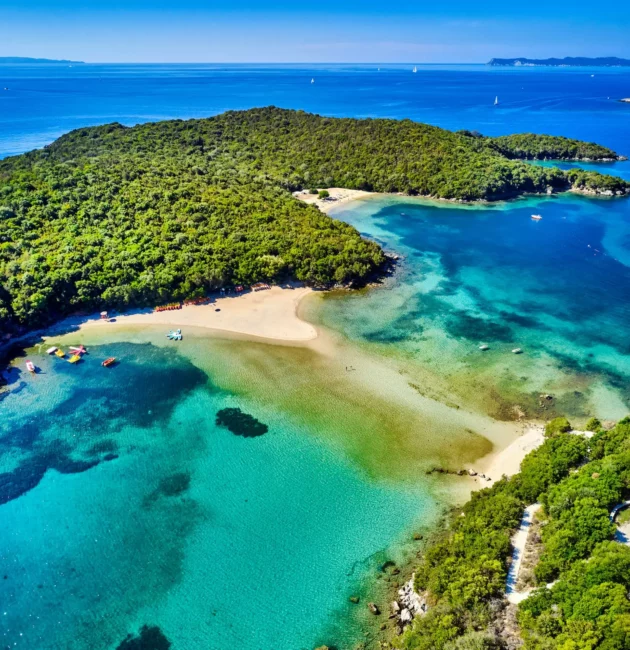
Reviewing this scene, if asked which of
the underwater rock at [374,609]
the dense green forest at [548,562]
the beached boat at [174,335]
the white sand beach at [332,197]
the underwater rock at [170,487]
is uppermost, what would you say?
the white sand beach at [332,197]

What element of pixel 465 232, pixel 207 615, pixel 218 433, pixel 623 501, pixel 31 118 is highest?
pixel 31 118

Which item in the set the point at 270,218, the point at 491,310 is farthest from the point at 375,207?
the point at 491,310

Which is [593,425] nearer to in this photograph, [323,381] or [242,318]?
[323,381]

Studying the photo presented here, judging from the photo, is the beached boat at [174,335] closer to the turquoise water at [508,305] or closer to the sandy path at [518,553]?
the turquoise water at [508,305]

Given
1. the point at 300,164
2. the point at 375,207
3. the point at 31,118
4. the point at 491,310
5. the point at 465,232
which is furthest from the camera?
the point at 31,118

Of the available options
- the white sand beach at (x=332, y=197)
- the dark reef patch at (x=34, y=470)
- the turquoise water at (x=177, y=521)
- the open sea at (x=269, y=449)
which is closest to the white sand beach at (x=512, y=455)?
the open sea at (x=269, y=449)

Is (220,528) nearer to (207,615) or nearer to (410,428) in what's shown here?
(207,615)

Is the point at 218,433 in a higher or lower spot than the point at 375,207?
lower
